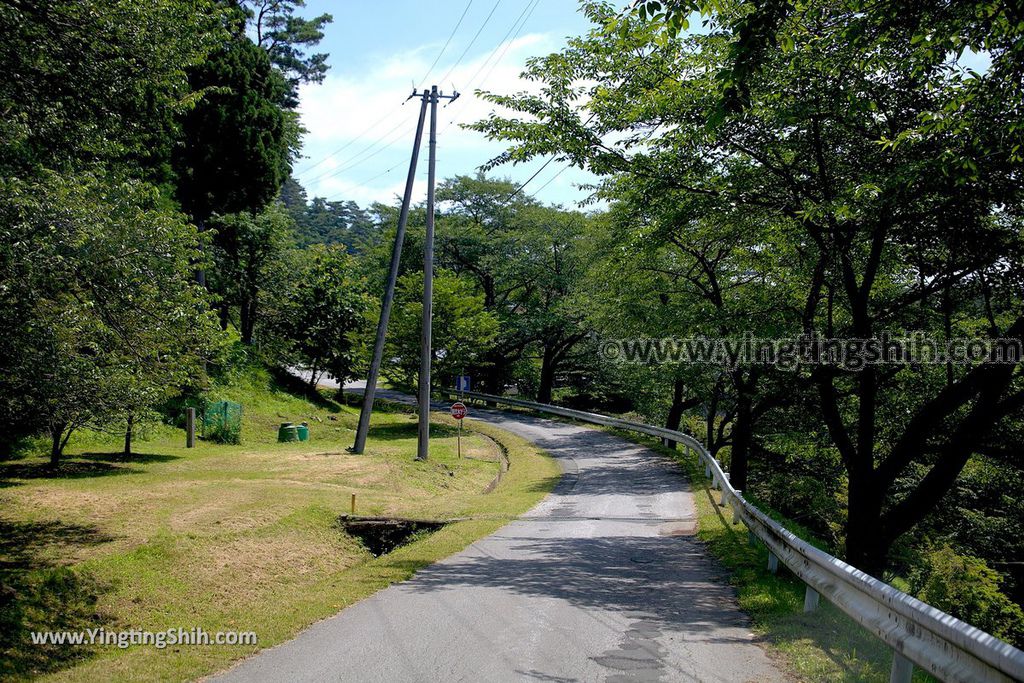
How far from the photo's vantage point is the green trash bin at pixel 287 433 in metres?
30.0

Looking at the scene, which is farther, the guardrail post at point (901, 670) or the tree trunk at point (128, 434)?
the tree trunk at point (128, 434)

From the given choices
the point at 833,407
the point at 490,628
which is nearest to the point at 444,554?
the point at 490,628

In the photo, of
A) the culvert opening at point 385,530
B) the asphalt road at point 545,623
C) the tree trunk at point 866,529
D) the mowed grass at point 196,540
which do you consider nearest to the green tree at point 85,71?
the mowed grass at point 196,540

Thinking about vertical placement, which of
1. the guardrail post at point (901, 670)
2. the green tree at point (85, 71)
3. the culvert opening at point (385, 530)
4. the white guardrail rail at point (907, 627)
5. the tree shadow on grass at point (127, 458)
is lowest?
the culvert opening at point (385, 530)

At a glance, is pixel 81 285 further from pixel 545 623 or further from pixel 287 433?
pixel 287 433

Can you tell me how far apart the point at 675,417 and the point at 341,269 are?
77.9ft

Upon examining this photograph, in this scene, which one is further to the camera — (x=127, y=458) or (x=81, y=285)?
(x=127, y=458)

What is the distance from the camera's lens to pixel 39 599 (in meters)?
9.59

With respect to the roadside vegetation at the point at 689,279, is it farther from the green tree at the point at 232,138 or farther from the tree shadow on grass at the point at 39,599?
the green tree at the point at 232,138

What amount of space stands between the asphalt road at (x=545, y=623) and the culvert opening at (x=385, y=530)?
7.03ft

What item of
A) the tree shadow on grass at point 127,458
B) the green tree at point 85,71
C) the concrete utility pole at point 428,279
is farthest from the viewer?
the concrete utility pole at point 428,279

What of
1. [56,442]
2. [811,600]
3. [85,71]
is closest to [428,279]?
[56,442]

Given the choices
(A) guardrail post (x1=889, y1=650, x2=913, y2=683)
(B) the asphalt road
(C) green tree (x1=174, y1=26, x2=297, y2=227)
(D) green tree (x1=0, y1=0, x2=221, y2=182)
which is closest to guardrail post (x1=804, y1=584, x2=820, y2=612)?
(B) the asphalt road

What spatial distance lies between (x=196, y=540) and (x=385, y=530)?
399 cm
